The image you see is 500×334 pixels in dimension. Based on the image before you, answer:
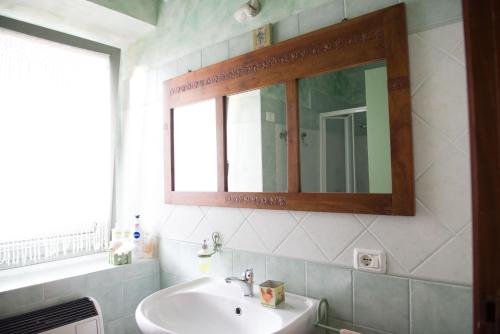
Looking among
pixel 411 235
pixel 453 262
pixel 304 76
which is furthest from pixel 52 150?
pixel 453 262

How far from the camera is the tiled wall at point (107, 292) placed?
4.67 ft

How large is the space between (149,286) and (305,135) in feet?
4.29

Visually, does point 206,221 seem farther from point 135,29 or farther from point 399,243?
point 135,29

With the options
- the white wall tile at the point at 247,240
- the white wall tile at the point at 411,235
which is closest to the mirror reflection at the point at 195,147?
the white wall tile at the point at 247,240

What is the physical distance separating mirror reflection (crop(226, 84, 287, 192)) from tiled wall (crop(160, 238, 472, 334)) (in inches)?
13.3

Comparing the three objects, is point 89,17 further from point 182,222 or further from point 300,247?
point 300,247

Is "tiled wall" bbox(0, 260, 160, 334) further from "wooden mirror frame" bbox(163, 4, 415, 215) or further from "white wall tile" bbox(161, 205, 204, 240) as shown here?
"wooden mirror frame" bbox(163, 4, 415, 215)

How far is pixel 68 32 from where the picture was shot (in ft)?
6.47

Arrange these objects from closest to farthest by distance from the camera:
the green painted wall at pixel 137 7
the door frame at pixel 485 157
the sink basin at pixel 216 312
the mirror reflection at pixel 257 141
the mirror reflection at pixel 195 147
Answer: the door frame at pixel 485 157 → the sink basin at pixel 216 312 → the mirror reflection at pixel 257 141 → the mirror reflection at pixel 195 147 → the green painted wall at pixel 137 7

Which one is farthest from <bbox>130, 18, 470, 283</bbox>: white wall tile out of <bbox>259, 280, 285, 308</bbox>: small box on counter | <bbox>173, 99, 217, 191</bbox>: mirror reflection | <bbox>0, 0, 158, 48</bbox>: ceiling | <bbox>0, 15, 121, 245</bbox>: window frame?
<bbox>0, 15, 121, 245</bbox>: window frame

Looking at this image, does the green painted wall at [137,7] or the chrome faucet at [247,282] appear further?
the green painted wall at [137,7]

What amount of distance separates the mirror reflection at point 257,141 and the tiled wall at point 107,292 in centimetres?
80

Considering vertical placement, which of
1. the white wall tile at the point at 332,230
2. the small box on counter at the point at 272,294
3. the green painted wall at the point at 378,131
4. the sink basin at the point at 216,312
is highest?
the green painted wall at the point at 378,131

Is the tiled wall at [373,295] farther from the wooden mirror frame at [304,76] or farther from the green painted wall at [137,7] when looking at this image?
the green painted wall at [137,7]
